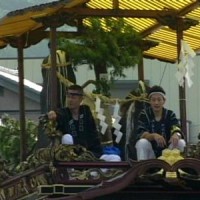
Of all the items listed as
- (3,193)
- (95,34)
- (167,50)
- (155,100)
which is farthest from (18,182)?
(167,50)

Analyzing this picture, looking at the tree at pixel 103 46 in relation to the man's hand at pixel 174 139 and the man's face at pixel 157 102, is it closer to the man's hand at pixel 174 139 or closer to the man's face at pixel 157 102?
the man's face at pixel 157 102

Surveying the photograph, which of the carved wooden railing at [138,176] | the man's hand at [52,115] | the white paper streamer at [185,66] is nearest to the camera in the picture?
the carved wooden railing at [138,176]

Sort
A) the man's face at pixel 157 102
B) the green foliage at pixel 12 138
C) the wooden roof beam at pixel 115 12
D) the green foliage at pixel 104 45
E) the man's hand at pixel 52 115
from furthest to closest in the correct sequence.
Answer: the green foliage at pixel 12 138 → the green foliage at pixel 104 45 → the wooden roof beam at pixel 115 12 → the man's face at pixel 157 102 → the man's hand at pixel 52 115

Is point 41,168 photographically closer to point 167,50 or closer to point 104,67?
point 104,67

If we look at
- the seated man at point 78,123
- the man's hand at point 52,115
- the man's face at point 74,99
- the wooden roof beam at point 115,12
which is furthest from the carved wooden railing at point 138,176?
the wooden roof beam at point 115,12

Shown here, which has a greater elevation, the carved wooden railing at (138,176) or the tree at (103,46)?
the tree at (103,46)

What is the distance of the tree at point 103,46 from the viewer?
729 inches

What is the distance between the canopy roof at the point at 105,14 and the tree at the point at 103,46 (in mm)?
508

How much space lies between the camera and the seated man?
16.6m

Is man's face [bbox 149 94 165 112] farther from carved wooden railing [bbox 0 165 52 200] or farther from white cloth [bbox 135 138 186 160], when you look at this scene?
carved wooden railing [bbox 0 165 52 200]

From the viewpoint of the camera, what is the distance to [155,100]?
16.6 m

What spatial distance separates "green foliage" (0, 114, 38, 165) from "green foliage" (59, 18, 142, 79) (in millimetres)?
1464

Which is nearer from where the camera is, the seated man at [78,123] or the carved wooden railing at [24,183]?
the carved wooden railing at [24,183]

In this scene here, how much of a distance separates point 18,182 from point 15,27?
2786 millimetres
